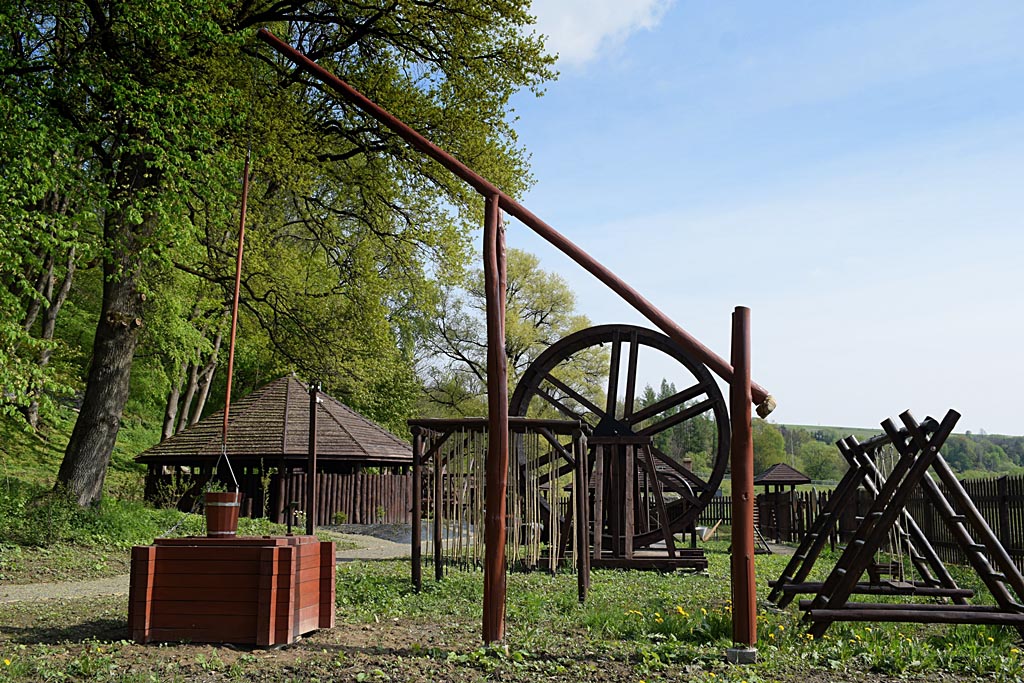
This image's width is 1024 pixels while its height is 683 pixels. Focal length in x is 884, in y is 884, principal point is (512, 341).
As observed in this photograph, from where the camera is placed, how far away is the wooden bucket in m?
6.96

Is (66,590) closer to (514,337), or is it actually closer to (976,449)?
(514,337)

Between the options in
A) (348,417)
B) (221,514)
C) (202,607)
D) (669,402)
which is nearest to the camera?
(202,607)

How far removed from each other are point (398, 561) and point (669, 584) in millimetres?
4939

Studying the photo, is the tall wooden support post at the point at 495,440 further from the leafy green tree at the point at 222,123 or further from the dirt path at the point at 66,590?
the leafy green tree at the point at 222,123

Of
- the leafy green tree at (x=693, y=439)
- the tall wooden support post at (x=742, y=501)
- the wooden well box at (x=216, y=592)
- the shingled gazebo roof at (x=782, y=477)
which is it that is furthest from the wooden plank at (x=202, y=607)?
the leafy green tree at (x=693, y=439)

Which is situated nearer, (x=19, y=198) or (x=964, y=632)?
(x=964, y=632)

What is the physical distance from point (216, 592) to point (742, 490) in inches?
156

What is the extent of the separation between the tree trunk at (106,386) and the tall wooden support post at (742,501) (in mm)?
10957

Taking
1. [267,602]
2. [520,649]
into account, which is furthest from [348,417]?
[520,649]

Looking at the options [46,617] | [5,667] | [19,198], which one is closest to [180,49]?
[19,198]

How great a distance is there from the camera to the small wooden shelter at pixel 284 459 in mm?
22203

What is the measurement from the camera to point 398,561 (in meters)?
14.5

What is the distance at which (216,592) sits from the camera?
661 cm

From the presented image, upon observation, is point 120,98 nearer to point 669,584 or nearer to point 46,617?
point 46,617
